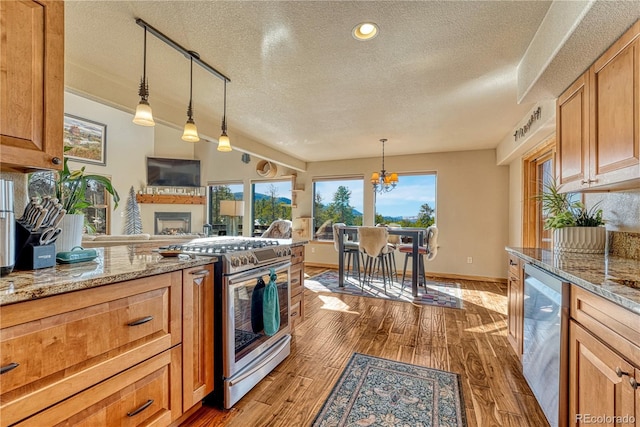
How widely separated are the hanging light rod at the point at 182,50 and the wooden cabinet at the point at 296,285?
5.46 ft

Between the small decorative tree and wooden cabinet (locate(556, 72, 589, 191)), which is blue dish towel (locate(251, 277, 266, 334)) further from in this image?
the small decorative tree

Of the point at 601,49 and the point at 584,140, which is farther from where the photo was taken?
the point at 584,140

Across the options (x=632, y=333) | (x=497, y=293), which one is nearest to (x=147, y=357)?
(x=632, y=333)

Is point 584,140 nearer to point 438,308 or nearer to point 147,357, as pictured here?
point 438,308

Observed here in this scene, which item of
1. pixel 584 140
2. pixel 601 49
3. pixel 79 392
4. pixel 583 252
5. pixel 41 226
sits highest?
pixel 601 49

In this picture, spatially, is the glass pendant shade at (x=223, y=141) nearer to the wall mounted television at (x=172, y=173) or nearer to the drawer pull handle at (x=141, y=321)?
the drawer pull handle at (x=141, y=321)

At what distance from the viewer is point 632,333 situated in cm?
89

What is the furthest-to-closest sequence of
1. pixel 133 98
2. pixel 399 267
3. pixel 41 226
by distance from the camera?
pixel 399 267, pixel 133 98, pixel 41 226

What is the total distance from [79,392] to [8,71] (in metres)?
1.20

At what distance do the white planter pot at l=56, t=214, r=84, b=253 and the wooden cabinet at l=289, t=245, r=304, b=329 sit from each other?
147cm

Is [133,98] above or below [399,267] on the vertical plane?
above

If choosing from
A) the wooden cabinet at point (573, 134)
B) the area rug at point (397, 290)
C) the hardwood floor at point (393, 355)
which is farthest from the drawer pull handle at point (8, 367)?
the area rug at point (397, 290)

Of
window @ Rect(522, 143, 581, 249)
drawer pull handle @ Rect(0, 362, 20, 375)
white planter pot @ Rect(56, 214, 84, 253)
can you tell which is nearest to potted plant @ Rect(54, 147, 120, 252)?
white planter pot @ Rect(56, 214, 84, 253)

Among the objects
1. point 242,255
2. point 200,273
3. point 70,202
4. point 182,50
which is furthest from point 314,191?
point 70,202
